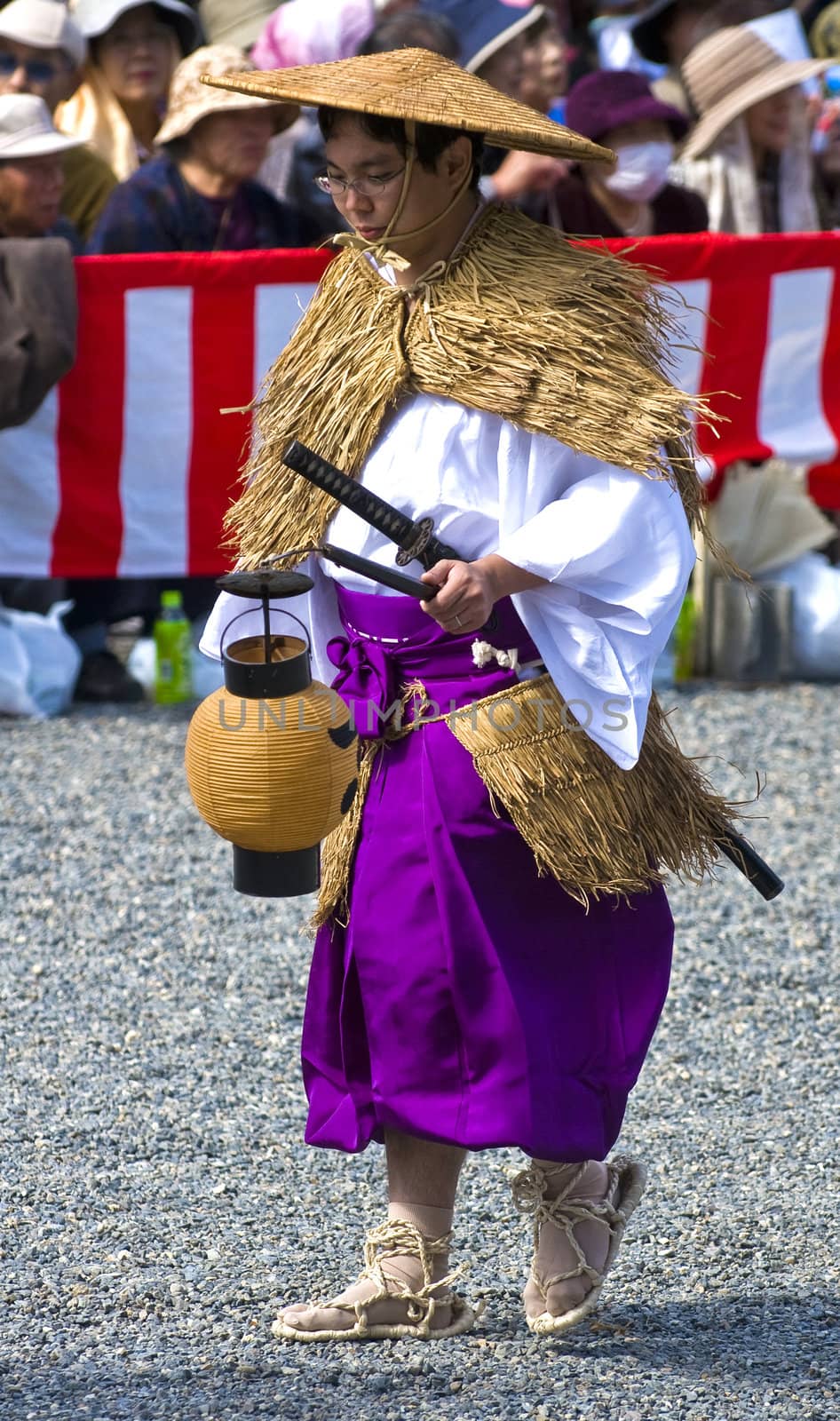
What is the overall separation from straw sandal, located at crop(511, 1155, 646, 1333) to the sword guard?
87 cm

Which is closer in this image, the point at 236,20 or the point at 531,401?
the point at 531,401

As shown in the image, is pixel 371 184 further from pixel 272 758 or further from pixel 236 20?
pixel 236 20

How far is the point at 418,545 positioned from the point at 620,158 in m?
3.70

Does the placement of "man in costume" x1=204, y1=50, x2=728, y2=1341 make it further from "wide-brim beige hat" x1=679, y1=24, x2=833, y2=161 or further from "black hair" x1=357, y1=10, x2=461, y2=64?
"wide-brim beige hat" x1=679, y1=24, x2=833, y2=161

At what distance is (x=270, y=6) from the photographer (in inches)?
259

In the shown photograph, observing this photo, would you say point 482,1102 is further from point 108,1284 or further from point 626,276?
point 626,276

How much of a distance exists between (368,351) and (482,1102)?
0.98m

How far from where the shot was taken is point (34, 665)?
5.45 m

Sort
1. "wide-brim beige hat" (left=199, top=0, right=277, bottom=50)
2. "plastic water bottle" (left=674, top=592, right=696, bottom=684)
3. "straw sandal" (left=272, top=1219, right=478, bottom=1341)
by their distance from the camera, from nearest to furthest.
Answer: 1. "straw sandal" (left=272, top=1219, right=478, bottom=1341)
2. "plastic water bottle" (left=674, top=592, right=696, bottom=684)
3. "wide-brim beige hat" (left=199, top=0, right=277, bottom=50)

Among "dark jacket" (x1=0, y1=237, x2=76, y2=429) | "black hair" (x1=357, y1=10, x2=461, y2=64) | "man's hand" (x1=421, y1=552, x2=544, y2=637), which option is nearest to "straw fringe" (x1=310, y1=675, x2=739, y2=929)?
"man's hand" (x1=421, y1=552, x2=544, y2=637)

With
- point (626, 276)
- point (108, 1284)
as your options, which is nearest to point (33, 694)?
point (108, 1284)

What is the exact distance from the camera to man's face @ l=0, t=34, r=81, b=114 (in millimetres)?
5680

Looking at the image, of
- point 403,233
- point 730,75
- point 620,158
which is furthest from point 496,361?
point 730,75

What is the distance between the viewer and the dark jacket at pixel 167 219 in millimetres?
5441
